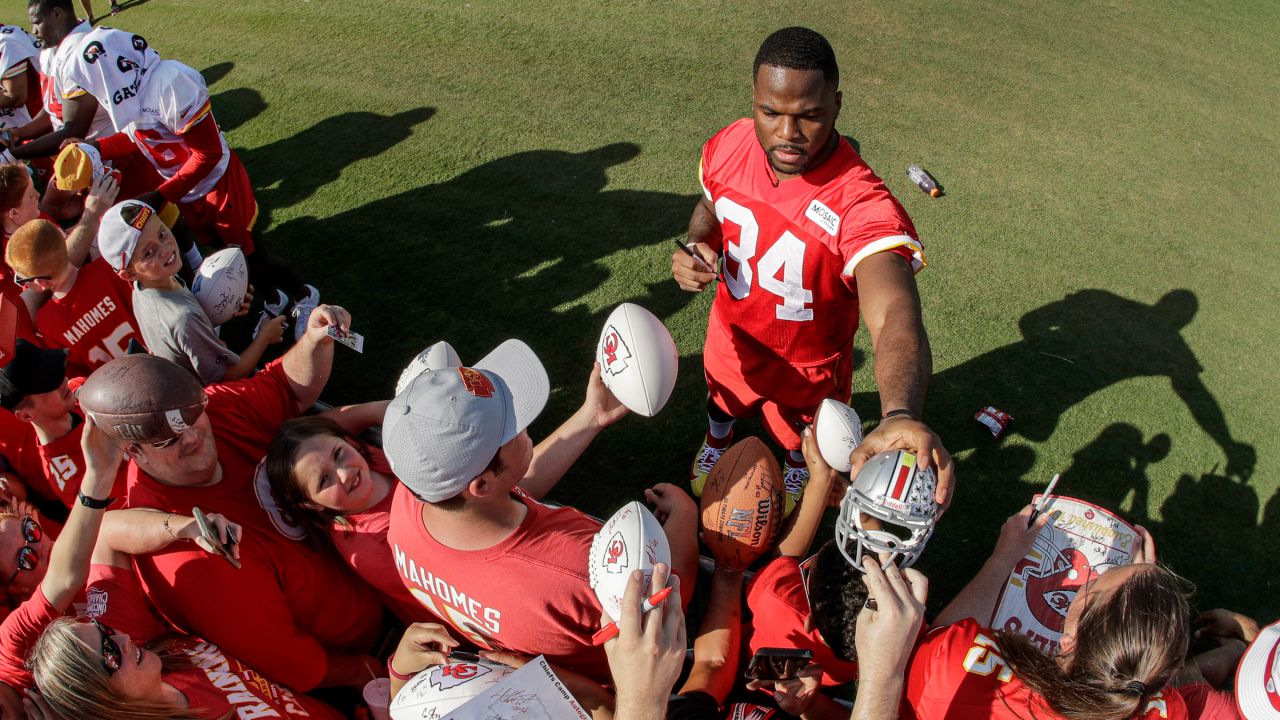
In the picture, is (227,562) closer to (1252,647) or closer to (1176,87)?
(1252,647)

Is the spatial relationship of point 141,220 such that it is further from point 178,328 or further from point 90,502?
point 90,502

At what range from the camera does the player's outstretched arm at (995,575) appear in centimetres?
305

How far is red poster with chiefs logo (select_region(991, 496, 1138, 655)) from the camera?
3027mm

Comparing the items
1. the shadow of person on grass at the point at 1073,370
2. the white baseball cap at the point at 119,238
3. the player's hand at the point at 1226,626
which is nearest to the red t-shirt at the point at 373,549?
the white baseball cap at the point at 119,238

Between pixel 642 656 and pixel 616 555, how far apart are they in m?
0.27

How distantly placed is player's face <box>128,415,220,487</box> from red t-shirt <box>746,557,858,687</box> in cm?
206

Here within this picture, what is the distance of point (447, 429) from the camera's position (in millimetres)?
2098

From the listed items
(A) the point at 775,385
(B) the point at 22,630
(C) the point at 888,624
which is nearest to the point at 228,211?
(B) the point at 22,630

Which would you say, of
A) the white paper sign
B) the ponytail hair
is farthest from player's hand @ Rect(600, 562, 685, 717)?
the ponytail hair

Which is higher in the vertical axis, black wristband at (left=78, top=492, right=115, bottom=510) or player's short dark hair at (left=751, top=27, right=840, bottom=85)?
player's short dark hair at (left=751, top=27, right=840, bottom=85)

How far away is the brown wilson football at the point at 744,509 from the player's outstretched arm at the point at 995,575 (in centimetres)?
75

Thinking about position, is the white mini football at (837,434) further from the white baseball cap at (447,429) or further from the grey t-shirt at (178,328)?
the grey t-shirt at (178,328)

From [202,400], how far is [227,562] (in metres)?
0.58

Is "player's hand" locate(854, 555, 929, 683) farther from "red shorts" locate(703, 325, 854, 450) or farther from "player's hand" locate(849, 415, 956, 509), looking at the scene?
"red shorts" locate(703, 325, 854, 450)
